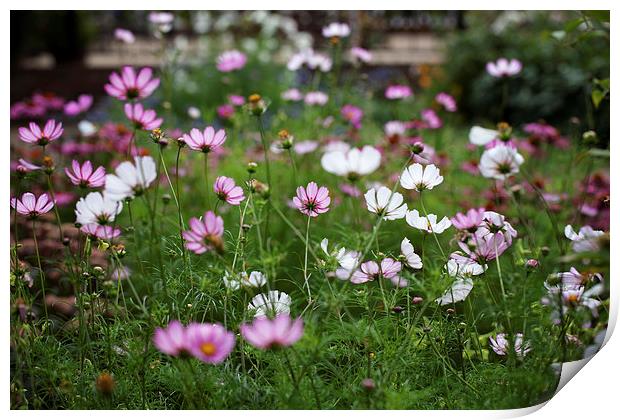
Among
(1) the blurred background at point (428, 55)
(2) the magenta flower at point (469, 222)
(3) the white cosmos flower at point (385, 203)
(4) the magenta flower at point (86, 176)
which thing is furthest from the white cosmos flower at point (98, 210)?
(1) the blurred background at point (428, 55)

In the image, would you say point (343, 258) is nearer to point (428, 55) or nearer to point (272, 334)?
point (272, 334)

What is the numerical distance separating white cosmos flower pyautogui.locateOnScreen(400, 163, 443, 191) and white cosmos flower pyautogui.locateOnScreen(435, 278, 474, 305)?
13 cm

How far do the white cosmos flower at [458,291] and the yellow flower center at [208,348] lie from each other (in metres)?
0.37

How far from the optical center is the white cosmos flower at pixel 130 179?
78 cm

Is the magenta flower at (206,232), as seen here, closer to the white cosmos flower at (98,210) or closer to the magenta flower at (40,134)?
the white cosmos flower at (98,210)

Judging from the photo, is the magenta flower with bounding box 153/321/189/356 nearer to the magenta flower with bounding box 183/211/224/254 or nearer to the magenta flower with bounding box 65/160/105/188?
the magenta flower with bounding box 183/211/224/254

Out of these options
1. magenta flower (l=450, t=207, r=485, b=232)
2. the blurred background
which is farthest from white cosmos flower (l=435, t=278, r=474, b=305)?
the blurred background

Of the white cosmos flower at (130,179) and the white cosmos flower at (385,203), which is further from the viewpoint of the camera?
the white cosmos flower at (385,203)

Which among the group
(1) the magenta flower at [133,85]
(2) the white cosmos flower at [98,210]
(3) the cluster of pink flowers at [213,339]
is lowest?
(3) the cluster of pink flowers at [213,339]

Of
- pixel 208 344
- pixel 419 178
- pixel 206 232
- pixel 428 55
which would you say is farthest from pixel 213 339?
pixel 428 55

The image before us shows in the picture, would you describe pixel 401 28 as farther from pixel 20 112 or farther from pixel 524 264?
pixel 524 264

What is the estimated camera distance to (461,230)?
93 cm

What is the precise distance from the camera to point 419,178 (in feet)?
3.13

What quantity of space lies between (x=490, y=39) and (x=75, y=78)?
3441 millimetres
